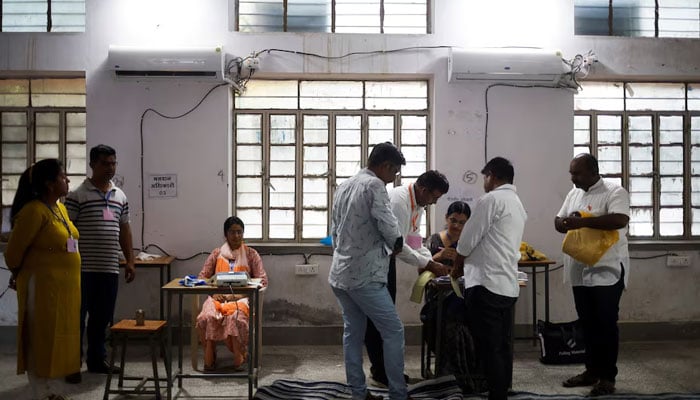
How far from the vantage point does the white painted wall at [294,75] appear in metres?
5.70

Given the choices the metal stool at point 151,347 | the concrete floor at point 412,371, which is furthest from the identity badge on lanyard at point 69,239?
the concrete floor at point 412,371

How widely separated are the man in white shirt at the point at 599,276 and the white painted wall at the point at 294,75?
141 cm

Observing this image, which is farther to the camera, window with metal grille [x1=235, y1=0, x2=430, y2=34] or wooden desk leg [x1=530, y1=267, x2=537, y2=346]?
window with metal grille [x1=235, y1=0, x2=430, y2=34]

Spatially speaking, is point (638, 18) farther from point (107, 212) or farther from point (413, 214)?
point (107, 212)

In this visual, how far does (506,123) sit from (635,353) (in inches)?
87.8

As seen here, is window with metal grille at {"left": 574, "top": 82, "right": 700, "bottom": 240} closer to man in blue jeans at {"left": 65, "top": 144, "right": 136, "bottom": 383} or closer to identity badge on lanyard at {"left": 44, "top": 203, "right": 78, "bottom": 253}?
man in blue jeans at {"left": 65, "top": 144, "right": 136, "bottom": 383}

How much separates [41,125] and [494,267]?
432 centimetres

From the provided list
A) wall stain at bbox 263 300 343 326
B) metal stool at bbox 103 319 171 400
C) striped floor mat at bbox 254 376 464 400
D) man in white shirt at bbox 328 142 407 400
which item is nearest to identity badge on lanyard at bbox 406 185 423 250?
man in white shirt at bbox 328 142 407 400

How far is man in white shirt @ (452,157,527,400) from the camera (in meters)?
3.81

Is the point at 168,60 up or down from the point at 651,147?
up

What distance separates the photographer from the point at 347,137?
19.5 feet

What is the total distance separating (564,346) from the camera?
510 cm

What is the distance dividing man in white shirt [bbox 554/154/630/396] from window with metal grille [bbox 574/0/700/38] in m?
2.20

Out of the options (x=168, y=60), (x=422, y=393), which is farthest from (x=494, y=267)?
(x=168, y=60)
